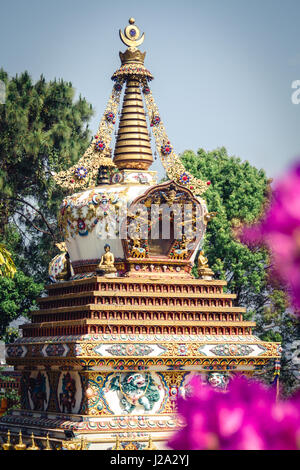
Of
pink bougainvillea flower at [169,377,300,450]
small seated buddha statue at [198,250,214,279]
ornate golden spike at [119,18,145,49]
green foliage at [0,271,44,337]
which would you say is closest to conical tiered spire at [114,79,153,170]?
ornate golden spike at [119,18,145,49]

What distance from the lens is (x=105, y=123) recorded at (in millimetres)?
Result: 31375

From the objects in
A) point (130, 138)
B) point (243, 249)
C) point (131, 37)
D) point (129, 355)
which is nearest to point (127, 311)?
point (129, 355)

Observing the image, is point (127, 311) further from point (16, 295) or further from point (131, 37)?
point (16, 295)

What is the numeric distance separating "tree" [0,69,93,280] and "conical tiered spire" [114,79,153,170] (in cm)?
1341

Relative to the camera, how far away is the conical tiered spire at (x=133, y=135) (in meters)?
30.3

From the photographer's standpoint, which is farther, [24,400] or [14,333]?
[14,333]

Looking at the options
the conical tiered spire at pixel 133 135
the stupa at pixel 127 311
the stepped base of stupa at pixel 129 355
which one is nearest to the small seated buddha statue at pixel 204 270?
the stupa at pixel 127 311

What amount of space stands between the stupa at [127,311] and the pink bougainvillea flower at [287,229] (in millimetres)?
20029

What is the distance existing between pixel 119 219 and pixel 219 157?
19337 millimetres

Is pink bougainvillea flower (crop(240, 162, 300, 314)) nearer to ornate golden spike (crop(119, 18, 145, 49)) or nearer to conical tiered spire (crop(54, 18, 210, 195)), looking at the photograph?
conical tiered spire (crop(54, 18, 210, 195))

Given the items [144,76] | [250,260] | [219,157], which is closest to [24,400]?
[144,76]

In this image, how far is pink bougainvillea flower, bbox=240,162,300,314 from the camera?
4344mm

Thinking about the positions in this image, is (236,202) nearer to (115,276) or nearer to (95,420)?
(115,276)

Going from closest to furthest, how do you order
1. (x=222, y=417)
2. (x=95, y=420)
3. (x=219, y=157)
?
(x=222, y=417) < (x=95, y=420) < (x=219, y=157)
